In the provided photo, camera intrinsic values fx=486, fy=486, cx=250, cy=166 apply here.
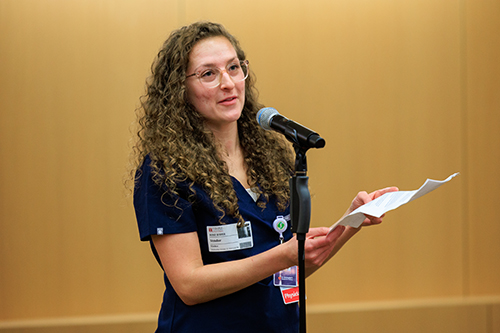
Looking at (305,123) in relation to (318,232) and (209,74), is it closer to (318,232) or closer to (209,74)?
(209,74)

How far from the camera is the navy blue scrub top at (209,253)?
133 centimetres

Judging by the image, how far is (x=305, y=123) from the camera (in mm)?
3154

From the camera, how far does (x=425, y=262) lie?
328 cm

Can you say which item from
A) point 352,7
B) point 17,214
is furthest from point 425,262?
point 17,214

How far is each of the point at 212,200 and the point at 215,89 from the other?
354 mm

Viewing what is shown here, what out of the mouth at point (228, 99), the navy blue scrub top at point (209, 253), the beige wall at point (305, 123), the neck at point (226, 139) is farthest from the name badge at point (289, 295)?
the beige wall at point (305, 123)

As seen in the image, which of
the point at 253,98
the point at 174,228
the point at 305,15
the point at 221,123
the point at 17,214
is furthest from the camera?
the point at 305,15

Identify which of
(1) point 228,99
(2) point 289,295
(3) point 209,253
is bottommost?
(2) point 289,295

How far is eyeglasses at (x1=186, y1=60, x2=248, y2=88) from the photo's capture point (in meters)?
1.52

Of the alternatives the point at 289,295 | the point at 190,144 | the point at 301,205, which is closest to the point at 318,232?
the point at 301,205

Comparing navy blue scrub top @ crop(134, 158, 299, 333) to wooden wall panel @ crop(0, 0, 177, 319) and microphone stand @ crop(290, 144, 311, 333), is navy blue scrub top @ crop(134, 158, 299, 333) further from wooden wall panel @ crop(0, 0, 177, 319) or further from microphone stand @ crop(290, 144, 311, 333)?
wooden wall panel @ crop(0, 0, 177, 319)

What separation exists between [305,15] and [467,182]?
5.17ft

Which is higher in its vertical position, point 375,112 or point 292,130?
point 375,112

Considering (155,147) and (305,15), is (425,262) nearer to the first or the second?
(305,15)
